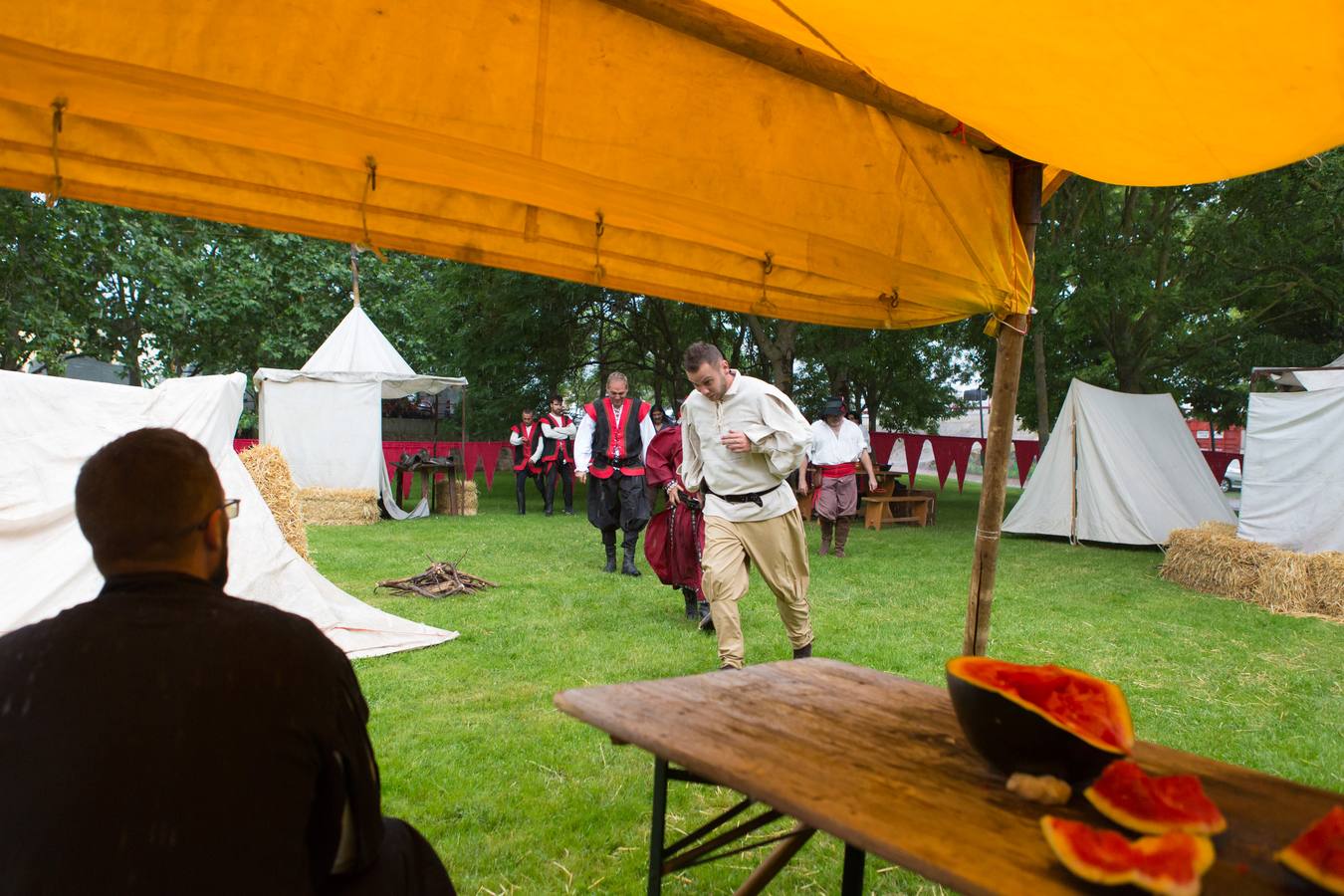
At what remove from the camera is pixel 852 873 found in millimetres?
2201

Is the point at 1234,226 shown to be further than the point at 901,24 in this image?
Yes

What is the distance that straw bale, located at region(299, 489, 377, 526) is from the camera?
14945mm

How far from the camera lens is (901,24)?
2.24 m

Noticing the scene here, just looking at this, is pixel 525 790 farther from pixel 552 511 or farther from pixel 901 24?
pixel 552 511

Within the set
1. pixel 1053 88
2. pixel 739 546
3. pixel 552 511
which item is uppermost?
pixel 1053 88

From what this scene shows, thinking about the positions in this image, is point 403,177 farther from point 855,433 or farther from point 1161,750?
point 855,433

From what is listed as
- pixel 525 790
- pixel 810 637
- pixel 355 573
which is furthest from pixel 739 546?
pixel 355 573

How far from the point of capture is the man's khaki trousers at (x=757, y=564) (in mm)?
5352

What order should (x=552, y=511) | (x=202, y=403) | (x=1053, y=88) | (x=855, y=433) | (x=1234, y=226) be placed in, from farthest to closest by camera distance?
1. (x=552, y=511)
2. (x=1234, y=226)
3. (x=855, y=433)
4. (x=202, y=403)
5. (x=1053, y=88)

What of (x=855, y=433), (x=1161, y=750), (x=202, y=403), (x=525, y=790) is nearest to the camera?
(x=1161, y=750)

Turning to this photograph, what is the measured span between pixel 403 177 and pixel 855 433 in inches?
392

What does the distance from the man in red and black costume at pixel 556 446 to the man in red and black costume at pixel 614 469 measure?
20.7ft

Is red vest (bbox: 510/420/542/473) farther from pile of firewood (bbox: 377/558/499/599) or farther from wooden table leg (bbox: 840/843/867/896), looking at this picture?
wooden table leg (bbox: 840/843/867/896)

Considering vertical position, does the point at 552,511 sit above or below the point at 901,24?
below
